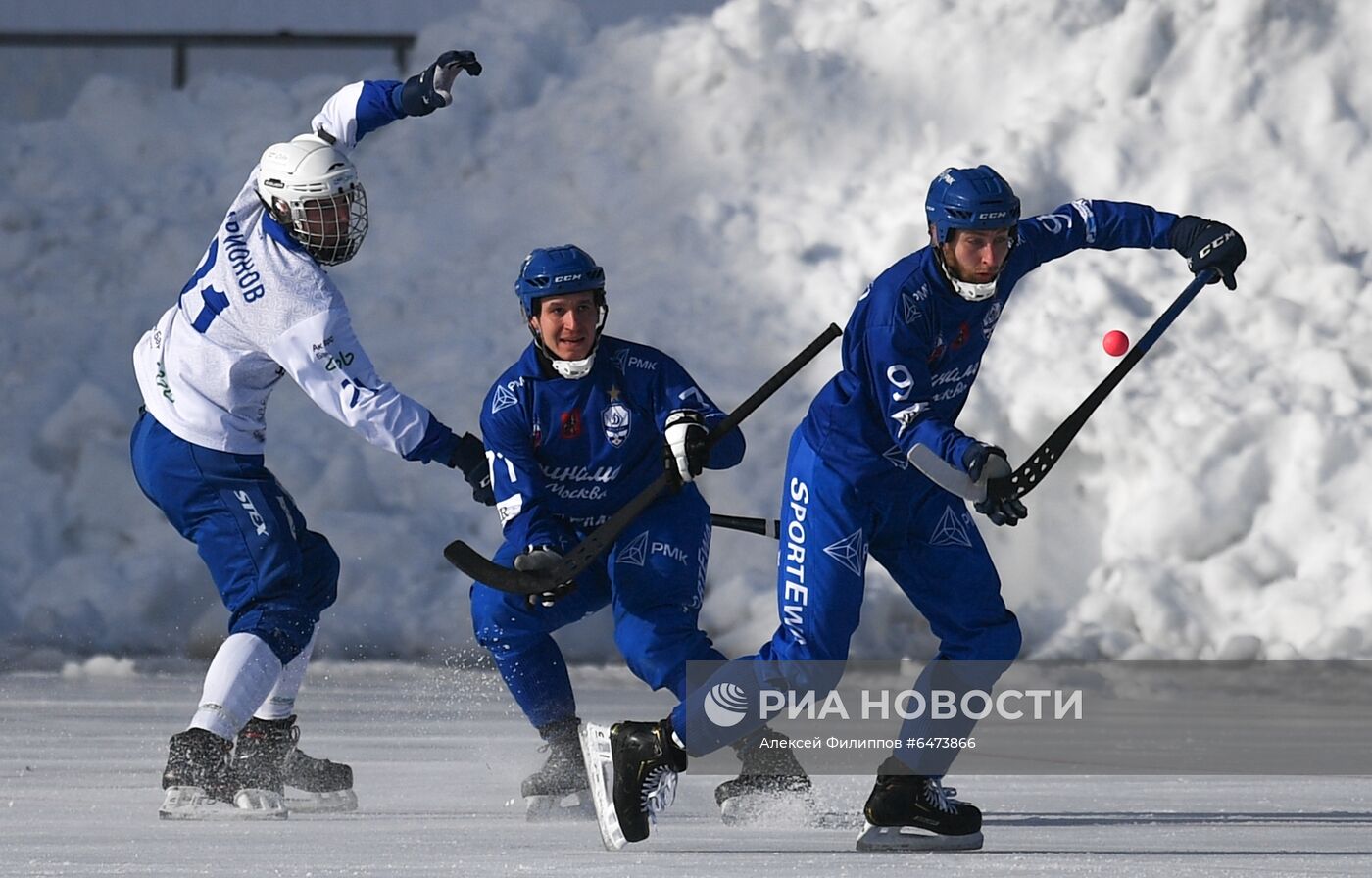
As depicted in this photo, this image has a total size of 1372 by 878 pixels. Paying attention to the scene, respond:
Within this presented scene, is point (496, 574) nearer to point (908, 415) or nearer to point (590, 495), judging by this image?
point (590, 495)

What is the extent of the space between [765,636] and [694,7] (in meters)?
4.46

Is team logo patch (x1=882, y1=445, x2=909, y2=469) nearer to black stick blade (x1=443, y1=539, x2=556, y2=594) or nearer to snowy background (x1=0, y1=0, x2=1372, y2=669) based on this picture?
black stick blade (x1=443, y1=539, x2=556, y2=594)

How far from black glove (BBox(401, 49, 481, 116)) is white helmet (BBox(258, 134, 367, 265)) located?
1.11 ft

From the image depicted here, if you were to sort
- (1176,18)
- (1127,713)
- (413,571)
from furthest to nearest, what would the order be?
1. (1176,18)
2. (413,571)
3. (1127,713)

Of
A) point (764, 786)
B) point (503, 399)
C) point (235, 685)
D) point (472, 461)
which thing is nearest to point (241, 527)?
point (235, 685)

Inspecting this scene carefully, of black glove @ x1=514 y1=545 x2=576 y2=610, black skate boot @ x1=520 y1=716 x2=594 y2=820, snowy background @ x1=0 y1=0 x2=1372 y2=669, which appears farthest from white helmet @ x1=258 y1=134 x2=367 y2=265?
snowy background @ x1=0 y1=0 x2=1372 y2=669

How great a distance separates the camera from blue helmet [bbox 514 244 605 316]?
555 centimetres

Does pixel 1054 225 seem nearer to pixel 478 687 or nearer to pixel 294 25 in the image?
pixel 478 687

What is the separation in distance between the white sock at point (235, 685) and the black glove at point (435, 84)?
140 centimetres

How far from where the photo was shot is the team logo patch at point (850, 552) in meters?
5.21

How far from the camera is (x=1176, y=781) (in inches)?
254

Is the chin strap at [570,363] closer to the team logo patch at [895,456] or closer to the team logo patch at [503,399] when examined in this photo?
the team logo patch at [503,399]

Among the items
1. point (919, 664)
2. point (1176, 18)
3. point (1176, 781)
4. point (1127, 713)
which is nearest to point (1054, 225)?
point (1176, 781)
